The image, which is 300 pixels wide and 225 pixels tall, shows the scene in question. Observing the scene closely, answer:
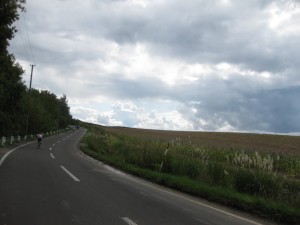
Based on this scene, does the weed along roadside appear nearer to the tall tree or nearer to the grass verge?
the grass verge

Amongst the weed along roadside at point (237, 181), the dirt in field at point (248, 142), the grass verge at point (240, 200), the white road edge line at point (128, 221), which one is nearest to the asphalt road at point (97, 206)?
the white road edge line at point (128, 221)

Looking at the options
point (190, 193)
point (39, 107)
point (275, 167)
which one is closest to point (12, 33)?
point (190, 193)

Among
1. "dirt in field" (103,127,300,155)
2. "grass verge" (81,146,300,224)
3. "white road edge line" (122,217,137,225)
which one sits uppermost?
"dirt in field" (103,127,300,155)

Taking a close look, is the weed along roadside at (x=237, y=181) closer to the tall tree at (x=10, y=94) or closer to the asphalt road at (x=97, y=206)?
the asphalt road at (x=97, y=206)

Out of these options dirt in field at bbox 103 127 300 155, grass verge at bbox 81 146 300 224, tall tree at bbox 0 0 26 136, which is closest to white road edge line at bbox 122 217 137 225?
grass verge at bbox 81 146 300 224

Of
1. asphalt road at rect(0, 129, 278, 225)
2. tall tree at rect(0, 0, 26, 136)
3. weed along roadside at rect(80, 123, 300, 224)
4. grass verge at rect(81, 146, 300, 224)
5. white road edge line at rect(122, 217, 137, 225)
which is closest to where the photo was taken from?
white road edge line at rect(122, 217, 137, 225)

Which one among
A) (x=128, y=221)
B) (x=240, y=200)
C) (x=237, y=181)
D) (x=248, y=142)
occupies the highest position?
(x=248, y=142)

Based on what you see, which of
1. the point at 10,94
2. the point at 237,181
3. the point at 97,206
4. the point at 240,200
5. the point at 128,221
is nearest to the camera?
the point at 128,221

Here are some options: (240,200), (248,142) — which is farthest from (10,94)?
(240,200)

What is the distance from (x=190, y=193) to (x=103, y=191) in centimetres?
348

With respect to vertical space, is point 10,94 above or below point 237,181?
above

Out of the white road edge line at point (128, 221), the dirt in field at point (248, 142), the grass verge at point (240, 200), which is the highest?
the dirt in field at point (248, 142)

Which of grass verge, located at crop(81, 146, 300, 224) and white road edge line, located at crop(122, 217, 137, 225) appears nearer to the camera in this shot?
white road edge line, located at crop(122, 217, 137, 225)

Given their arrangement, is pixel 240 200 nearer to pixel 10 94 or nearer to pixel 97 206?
pixel 97 206
